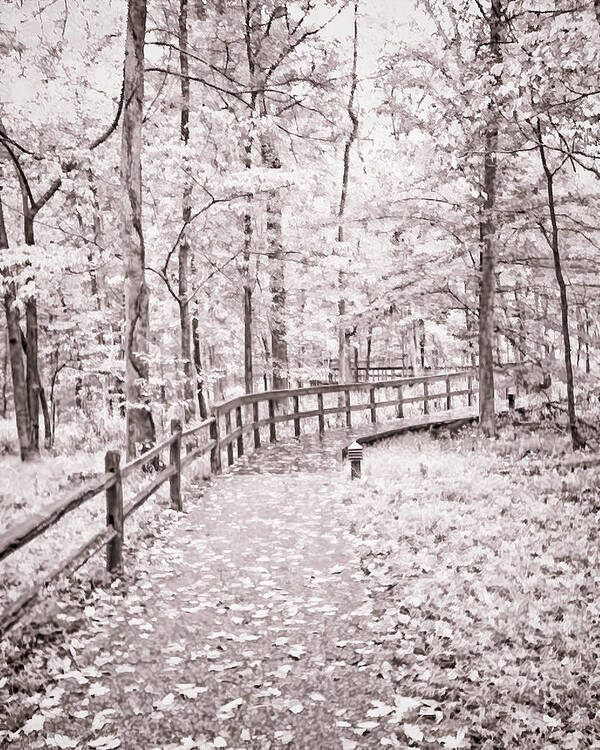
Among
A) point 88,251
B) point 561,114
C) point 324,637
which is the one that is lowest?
point 324,637

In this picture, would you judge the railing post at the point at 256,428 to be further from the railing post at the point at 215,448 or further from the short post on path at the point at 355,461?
the short post on path at the point at 355,461

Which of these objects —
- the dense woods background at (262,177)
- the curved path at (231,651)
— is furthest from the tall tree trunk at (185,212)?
the curved path at (231,651)

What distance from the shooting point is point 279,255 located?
18.2 metres

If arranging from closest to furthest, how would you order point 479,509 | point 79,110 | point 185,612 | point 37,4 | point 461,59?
point 185,612 → point 479,509 → point 37,4 → point 461,59 → point 79,110

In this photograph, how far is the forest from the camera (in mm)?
4648

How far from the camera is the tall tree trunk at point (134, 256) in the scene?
10789 mm

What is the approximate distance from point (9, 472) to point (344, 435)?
28.2 ft

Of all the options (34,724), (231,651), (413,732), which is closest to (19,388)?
(231,651)

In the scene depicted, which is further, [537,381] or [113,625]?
[537,381]

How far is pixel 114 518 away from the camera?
674cm

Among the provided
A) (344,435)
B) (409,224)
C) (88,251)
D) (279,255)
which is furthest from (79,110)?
(344,435)

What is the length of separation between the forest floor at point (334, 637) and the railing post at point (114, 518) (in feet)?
0.72

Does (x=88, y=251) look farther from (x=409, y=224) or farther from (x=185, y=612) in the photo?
(x=185, y=612)

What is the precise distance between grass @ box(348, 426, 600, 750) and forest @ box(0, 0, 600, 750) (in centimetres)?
3
